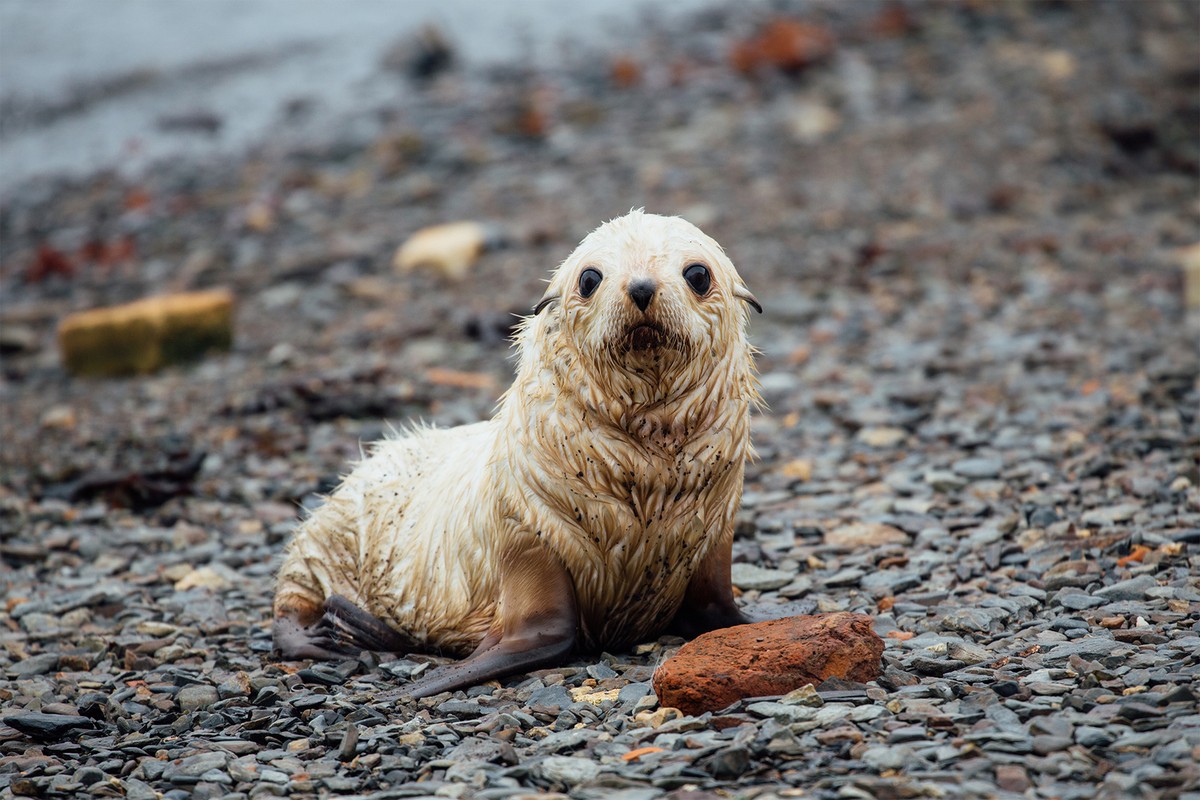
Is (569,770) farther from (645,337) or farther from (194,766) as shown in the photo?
(645,337)

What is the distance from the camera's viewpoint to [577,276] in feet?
14.4

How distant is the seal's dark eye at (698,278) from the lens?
432 cm

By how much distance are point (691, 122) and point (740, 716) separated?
11.0 metres

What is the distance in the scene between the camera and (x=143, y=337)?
9953 mm

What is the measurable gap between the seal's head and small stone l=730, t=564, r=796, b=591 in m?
1.30

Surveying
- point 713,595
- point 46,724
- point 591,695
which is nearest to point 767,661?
point 591,695

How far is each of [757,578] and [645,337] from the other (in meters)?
1.70

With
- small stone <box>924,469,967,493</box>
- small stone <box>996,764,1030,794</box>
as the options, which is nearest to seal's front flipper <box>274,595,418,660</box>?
small stone <box>996,764,1030,794</box>

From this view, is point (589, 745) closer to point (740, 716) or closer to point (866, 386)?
point (740, 716)

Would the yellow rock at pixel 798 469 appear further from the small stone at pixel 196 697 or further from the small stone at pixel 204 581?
the small stone at pixel 196 697

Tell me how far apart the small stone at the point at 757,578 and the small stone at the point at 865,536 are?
1.45 ft

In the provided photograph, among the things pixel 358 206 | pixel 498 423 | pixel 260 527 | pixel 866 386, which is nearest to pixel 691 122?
pixel 358 206

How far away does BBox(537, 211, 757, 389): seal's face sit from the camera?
4207mm

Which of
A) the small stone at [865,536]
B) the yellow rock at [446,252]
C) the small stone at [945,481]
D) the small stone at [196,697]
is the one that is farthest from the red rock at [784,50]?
the small stone at [196,697]
